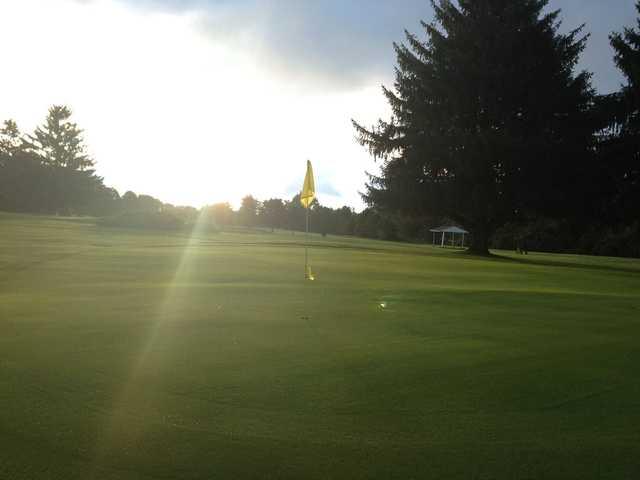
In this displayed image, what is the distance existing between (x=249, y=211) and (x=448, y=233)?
5737cm

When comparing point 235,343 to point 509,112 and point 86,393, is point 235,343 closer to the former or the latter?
point 86,393

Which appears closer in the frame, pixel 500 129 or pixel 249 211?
pixel 500 129

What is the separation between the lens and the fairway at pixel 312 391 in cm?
240

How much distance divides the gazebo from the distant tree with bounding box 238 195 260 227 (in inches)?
2072

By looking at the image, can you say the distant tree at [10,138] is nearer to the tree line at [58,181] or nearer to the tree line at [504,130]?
the tree line at [58,181]

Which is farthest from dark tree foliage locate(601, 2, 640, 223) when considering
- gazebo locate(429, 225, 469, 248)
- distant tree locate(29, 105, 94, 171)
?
distant tree locate(29, 105, 94, 171)

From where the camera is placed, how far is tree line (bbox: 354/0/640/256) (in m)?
26.3

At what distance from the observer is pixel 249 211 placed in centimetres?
12138

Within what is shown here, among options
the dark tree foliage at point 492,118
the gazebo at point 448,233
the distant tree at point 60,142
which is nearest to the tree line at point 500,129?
the dark tree foliage at point 492,118

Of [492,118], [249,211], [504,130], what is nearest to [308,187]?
[504,130]

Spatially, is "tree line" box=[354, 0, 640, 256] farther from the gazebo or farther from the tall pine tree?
the gazebo

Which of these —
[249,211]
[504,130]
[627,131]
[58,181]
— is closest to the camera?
[627,131]

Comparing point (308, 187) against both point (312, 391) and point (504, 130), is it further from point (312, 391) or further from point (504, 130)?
point (504, 130)

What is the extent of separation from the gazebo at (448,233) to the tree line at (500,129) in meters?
28.7
